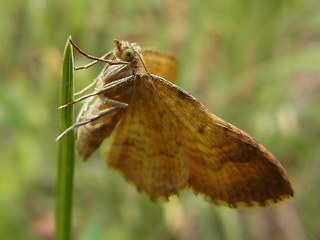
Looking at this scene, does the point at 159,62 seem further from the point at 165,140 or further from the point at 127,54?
the point at 165,140

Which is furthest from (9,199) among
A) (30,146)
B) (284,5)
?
(284,5)

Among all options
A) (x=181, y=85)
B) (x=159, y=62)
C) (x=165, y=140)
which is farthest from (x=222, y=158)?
(x=181, y=85)

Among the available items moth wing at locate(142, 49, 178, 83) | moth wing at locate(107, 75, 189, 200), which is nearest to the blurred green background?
moth wing at locate(107, 75, 189, 200)

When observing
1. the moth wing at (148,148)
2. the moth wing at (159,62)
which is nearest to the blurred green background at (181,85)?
the moth wing at (148,148)

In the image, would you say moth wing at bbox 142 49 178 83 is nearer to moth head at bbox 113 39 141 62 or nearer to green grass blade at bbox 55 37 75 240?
moth head at bbox 113 39 141 62

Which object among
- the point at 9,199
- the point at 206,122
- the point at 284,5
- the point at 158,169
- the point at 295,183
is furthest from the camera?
the point at 284,5

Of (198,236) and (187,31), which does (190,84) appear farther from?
(198,236)

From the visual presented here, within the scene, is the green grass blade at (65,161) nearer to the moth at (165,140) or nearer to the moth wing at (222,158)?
the moth at (165,140)
